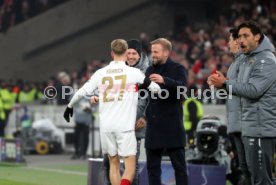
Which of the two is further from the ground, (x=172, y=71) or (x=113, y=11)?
(x=113, y=11)

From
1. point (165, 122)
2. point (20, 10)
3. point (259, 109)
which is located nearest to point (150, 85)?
point (165, 122)

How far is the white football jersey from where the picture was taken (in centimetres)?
1019

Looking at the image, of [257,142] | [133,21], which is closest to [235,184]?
[257,142]

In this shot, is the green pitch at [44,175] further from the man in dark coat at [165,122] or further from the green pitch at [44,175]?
the man in dark coat at [165,122]

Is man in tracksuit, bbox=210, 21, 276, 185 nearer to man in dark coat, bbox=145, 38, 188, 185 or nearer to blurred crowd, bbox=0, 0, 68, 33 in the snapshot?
man in dark coat, bbox=145, 38, 188, 185

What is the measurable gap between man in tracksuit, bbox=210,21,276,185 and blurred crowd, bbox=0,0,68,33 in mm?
23997

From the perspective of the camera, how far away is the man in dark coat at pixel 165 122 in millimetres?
10453

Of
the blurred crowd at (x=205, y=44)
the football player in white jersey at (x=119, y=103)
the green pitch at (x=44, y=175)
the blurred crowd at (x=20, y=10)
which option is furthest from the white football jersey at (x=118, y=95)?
the blurred crowd at (x=20, y=10)

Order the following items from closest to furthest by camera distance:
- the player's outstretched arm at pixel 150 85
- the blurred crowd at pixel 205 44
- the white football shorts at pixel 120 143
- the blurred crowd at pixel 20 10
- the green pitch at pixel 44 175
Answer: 1. the player's outstretched arm at pixel 150 85
2. the white football shorts at pixel 120 143
3. the green pitch at pixel 44 175
4. the blurred crowd at pixel 205 44
5. the blurred crowd at pixel 20 10

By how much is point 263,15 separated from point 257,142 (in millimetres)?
17504

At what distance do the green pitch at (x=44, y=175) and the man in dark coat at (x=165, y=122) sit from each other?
141 inches

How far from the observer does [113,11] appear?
3250 cm

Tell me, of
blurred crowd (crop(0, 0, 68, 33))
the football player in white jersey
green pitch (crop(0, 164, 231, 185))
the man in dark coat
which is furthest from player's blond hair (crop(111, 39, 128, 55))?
blurred crowd (crop(0, 0, 68, 33))

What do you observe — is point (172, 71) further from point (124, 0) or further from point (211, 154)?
point (124, 0)
